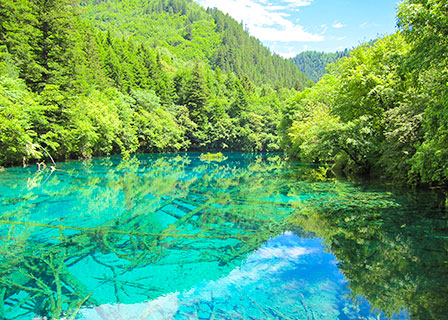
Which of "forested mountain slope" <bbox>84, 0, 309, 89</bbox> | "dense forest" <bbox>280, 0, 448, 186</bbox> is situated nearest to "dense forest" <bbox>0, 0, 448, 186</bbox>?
"dense forest" <bbox>280, 0, 448, 186</bbox>

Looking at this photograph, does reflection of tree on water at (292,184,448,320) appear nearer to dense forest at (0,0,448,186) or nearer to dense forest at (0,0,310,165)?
dense forest at (0,0,448,186)

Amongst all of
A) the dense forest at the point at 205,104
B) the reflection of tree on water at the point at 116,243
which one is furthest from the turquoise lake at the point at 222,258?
the dense forest at the point at 205,104

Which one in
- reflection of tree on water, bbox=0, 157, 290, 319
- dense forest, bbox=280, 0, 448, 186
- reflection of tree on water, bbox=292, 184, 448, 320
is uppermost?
dense forest, bbox=280, 0, 448, 186

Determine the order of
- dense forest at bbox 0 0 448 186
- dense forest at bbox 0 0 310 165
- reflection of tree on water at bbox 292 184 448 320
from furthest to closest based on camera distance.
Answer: dense forest at bbox 0 0 310 165 → dense forest at bbox 0 0 448 186 → reflection of tree on water at bbox 292 184 448 320

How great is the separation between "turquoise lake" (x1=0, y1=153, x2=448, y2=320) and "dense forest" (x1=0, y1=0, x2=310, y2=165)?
12.9 m

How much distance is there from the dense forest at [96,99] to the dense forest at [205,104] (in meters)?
0.13

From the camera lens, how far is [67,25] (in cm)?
2469

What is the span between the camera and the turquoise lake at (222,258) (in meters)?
4.12

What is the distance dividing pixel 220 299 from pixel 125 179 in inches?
534

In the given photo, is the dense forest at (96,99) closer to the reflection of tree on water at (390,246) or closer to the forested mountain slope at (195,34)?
the reflection of tree on water at (390,246)

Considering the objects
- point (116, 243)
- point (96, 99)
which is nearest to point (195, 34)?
point (96, 99)

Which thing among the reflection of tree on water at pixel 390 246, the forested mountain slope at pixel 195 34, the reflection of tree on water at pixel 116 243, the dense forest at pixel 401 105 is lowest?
the reflection of tree on water at pixel 116 243

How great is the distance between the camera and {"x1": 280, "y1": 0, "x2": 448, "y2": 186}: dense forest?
6742mm

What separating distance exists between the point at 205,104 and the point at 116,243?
49062 millimetres
